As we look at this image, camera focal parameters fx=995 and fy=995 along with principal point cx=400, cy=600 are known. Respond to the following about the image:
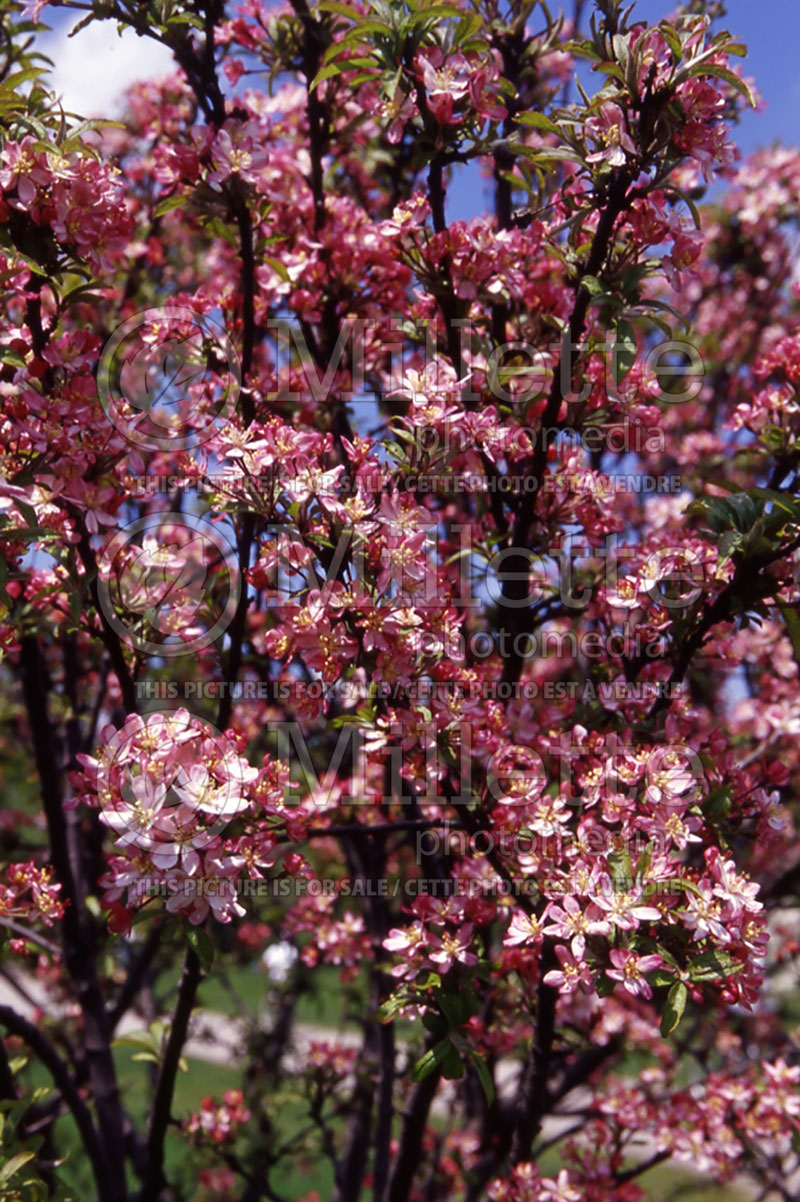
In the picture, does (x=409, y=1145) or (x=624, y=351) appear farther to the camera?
(x=409, y=1145)

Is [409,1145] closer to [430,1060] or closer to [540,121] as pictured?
[430,1060]

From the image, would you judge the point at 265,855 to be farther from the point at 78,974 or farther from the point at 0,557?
the point at 78,974

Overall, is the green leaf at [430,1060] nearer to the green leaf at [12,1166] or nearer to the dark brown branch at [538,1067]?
the dark brown branch at [538,1067]

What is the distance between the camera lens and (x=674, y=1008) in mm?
2006

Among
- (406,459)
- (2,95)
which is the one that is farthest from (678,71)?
(2,95)

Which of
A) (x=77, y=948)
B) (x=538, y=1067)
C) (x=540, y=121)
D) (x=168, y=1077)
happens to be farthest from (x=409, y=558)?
(x=77, y=948)

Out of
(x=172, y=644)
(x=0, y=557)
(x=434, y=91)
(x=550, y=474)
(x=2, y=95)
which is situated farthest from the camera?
(x=550, y=474)

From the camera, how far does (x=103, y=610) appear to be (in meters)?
2.49

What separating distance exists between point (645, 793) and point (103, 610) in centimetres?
139

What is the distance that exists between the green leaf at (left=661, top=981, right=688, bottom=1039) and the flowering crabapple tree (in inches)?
A: 0.6

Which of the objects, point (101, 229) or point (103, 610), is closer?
point (101, 229)

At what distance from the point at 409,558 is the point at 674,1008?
1069 millimetres

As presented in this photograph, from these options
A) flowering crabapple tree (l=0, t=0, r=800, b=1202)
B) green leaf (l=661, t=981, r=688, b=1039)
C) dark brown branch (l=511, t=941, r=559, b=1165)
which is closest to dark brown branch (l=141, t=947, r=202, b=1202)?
flowering crabapple tree (l=0, t=0, r=800, b=1202)

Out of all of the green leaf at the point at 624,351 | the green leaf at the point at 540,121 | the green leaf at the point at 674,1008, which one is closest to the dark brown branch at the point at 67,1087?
the green leaf at the point at 674,1008
